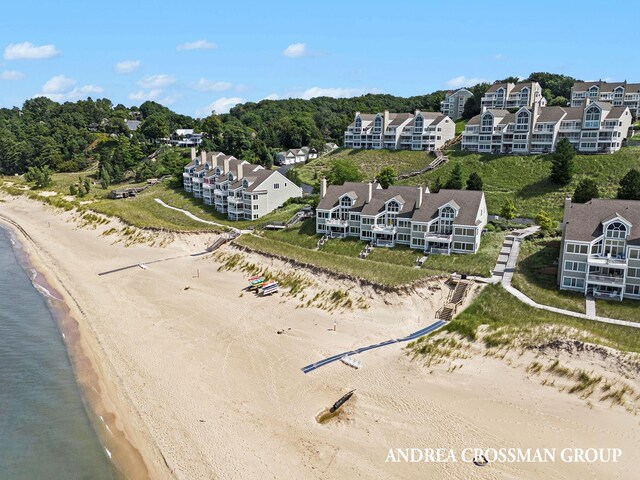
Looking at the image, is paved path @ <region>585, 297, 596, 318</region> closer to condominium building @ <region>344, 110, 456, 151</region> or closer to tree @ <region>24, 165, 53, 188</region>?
condominium building @ <region>344, 110, 456, 151</region>

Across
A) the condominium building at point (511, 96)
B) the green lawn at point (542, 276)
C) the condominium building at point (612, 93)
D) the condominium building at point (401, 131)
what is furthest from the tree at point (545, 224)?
the condominium building at point (511, 96)

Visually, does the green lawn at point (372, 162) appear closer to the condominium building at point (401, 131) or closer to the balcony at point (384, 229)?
the condominium building at point (401, 131)

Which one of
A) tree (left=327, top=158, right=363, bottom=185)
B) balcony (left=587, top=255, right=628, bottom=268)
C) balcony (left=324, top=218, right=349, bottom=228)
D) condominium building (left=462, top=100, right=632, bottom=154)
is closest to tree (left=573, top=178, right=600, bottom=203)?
balcony (left=587, top=255, right=628, bottom=268)

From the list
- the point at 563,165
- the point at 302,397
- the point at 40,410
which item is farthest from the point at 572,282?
the point at 40,410

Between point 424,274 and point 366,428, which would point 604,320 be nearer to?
point 424,274

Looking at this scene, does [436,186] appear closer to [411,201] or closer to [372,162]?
[411,201]

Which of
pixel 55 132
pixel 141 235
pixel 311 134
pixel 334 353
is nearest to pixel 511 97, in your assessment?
pixel 311 134
